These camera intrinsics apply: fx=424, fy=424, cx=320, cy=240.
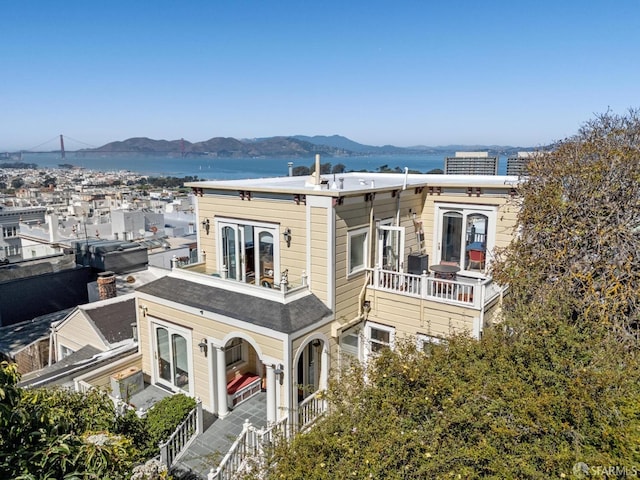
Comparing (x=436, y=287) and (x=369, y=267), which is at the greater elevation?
(x=369, y=267)

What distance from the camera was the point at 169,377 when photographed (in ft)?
35.6

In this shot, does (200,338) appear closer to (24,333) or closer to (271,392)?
(271,392)

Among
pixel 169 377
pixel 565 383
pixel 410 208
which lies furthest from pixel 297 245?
pixel 565 383

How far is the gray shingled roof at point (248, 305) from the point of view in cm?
881

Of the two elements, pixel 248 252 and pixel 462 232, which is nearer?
pixel 248 252

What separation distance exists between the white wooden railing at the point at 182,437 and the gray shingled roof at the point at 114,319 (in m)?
4.10

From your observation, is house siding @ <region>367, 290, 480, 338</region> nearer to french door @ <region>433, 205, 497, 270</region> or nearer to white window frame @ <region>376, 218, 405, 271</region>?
white window frame @ <region>376, 218, 405, 271</region>

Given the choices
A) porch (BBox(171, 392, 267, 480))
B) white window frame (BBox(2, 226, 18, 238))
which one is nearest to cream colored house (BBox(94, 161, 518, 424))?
porch (BBox(171, 392, 267, 480))

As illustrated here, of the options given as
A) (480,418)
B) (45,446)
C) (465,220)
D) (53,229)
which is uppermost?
(465,220)

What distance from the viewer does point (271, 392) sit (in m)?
8.88

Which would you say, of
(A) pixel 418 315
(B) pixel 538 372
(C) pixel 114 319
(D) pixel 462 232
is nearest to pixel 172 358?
(C) pixel 114 319

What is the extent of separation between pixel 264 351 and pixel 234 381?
105 inches

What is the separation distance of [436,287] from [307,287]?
118 inches

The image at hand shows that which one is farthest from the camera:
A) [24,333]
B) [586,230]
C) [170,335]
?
[24,333]
